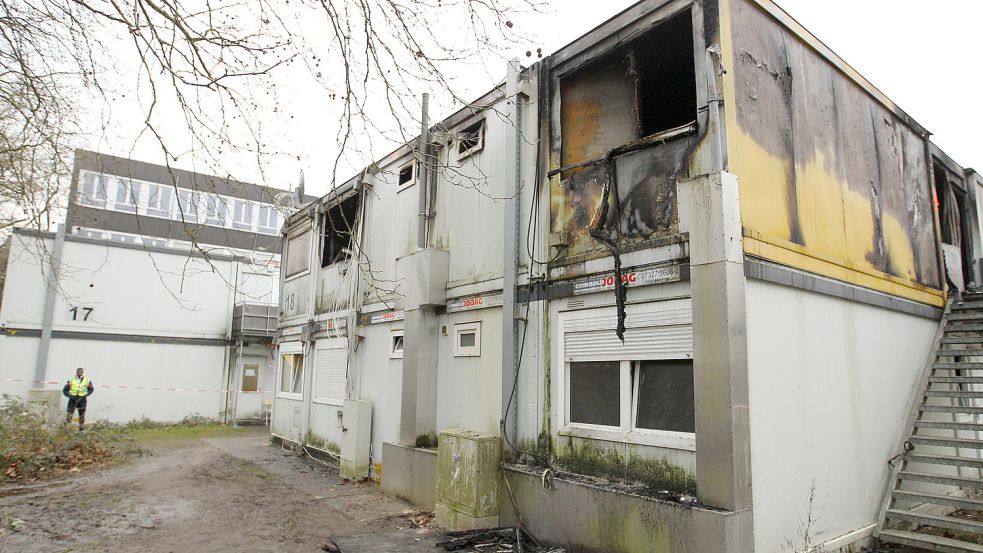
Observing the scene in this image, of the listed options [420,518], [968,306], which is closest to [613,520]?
[420,518]

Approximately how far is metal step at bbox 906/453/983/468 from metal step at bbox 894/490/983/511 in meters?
0.39

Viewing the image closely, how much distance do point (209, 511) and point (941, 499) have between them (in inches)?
367

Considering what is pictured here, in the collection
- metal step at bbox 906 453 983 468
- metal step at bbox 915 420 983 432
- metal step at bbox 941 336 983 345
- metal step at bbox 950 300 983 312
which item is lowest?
metal step at bbox 906 453 983 468

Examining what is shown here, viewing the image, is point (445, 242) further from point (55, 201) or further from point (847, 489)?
point (847, 489)

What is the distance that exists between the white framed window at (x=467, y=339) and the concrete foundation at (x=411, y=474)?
4.92 ft

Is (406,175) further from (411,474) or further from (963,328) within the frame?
(963,328)

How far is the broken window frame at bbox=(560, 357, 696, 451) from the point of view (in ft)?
18.2

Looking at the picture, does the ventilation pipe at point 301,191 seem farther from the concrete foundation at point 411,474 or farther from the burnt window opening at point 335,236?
the concrete foundation at point 411,474

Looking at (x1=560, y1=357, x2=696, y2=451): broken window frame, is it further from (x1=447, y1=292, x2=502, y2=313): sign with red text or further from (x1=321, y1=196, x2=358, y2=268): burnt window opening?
(x1=321, y1=196, x2=358, y2=268): burnt window opening

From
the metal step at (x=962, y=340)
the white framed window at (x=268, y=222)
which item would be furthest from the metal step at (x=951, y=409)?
the white framed window at (x=268, y=222)

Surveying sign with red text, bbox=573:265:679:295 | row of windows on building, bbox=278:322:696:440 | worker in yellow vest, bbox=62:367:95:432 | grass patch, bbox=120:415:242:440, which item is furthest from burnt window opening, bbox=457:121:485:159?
worker in yellow vest, bbox=62:367:95:432

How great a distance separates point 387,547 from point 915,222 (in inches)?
360

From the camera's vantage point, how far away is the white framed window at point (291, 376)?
46.0 feet

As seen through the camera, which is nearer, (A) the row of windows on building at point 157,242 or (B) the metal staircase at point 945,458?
(B) the metal staircase at point 945,458
